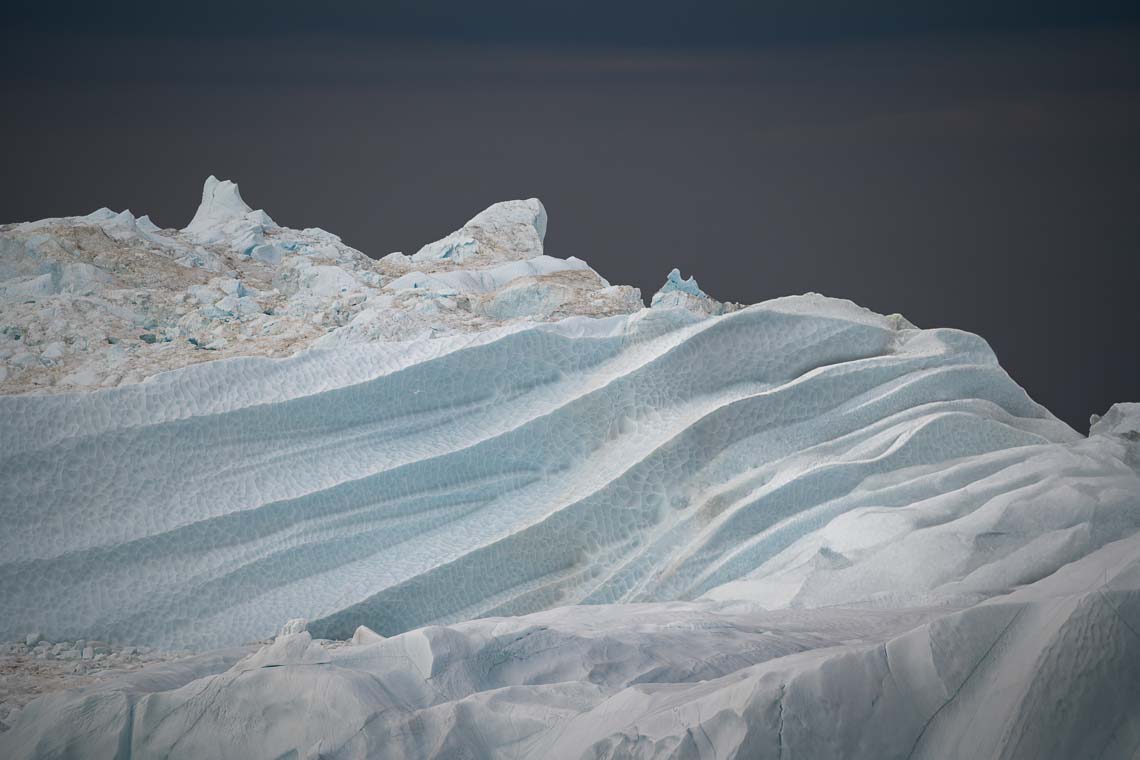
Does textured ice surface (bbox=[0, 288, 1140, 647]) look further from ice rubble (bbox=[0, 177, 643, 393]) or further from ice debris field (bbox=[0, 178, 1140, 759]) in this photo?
ice rubble (bbox=[0, 177, 643, 393])

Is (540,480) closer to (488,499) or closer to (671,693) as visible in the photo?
(488,499)

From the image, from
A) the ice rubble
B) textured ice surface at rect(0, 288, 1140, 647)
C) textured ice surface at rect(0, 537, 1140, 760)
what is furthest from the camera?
the ice rubble

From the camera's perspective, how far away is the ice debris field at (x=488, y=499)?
3.20 metres

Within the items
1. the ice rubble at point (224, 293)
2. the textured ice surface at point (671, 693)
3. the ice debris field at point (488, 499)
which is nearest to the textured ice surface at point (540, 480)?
the ice debris field at point (488, 499)

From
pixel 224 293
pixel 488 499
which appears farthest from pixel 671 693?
pixel 224 293

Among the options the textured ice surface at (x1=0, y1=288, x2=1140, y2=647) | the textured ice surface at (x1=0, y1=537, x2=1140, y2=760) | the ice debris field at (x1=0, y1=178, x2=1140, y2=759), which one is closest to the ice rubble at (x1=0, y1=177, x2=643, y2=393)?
the ice debris field at (x1=0, y1=178, x2=1140, y2=759)

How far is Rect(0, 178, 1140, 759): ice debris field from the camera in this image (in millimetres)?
3201

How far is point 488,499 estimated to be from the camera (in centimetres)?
495

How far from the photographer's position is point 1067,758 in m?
2.51

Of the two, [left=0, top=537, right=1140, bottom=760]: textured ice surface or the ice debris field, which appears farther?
the ice debris field

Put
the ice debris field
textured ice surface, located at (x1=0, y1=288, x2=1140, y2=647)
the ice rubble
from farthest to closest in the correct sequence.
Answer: the ice rubble → textured ice surface, located at (x1=0, y1=288, x2=1140, y2=647) → the ice debris field

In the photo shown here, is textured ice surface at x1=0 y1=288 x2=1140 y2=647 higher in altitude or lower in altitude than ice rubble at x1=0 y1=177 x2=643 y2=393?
lower

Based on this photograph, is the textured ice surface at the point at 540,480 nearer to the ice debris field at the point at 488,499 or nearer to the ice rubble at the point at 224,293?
the ice debris field at the point at 488,499

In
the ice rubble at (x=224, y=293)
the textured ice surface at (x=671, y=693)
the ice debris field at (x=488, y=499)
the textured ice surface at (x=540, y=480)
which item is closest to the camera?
the textured ice surface at (x=671, y=693)
